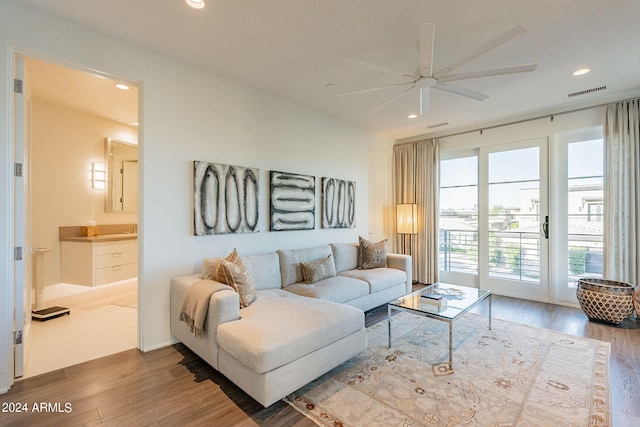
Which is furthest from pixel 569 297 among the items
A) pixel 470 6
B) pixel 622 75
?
pixel 470 6

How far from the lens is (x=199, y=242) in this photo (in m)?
3.06

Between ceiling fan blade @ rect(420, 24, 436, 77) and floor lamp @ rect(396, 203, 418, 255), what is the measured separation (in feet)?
10.0

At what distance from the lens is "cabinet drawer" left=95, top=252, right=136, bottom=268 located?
14.0ft

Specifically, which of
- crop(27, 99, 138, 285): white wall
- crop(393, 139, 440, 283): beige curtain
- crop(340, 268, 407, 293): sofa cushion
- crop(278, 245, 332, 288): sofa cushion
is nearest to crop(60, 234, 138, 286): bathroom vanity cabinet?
crop(27, 99, 138, 285): white wall

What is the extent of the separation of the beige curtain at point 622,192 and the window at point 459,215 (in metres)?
1.60

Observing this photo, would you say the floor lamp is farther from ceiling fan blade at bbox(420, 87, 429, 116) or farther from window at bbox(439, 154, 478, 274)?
ceiling fan blade at bbox(420, 87, 429, 116)

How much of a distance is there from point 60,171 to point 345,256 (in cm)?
427

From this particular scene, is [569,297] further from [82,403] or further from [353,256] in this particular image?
[82,403]

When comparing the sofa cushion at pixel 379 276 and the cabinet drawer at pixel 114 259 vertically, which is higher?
the cabinet drawer at pixel 114 259

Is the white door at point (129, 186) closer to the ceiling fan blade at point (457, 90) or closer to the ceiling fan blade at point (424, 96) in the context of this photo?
the ceiling fan blade at point (424, 96)

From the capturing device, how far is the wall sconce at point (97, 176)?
4.54m

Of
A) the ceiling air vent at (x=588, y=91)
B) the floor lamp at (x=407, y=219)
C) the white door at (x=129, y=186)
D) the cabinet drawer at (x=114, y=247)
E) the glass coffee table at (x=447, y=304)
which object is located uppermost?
the ceiling air vent at (x=588, y=91)

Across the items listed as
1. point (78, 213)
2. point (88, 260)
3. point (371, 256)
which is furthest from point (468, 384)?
point (78, 213)

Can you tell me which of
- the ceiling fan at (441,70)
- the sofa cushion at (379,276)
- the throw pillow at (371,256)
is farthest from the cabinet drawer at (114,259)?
the ceiling fan at (441,70)
